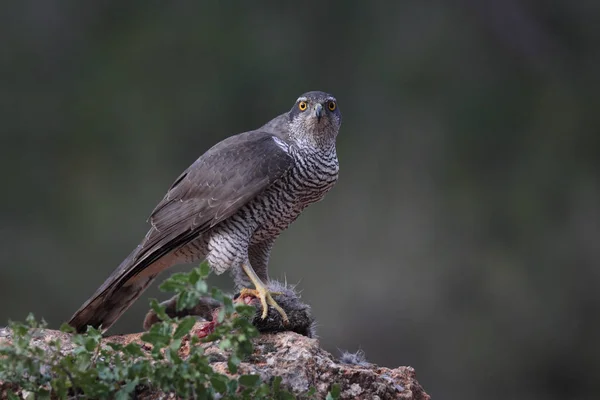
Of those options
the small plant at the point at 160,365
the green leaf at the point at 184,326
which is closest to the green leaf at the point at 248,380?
the small plant at the point at 160,365

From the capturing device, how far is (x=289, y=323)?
298 centimetres

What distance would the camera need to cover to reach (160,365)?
2.24m

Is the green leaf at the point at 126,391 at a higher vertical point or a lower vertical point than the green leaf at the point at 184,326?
lower

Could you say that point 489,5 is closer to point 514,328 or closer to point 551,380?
point 514,328

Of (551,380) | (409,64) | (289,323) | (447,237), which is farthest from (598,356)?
(289,323)

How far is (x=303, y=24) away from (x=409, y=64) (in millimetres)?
972

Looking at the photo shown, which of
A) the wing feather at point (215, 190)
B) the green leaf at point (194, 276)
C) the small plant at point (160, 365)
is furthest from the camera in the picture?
the wing feather at point (215, 190)

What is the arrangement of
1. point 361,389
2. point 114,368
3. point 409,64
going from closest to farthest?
point 114,368 < point 361,389 < point 409,64

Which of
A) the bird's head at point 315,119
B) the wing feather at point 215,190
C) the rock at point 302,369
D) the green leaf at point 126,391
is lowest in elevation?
the green leaf at point 126,391

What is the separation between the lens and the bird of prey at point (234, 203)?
3.24 metres

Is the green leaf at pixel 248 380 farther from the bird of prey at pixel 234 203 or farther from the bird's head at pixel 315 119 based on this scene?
the bird's head at pixel 315 119

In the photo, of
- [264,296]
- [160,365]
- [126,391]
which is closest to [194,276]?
[160,365]

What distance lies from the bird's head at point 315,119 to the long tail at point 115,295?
33.7 inches

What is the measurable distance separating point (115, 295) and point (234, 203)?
68cm
